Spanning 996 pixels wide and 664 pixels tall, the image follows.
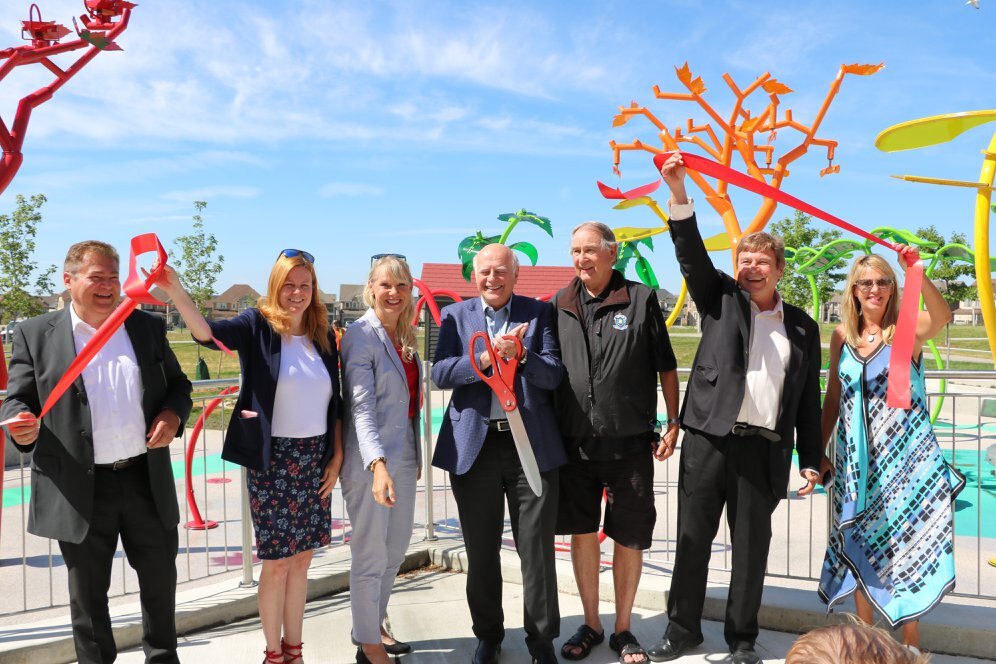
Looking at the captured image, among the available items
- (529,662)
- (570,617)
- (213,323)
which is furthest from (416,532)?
(213,323)

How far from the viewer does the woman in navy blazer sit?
277 cm

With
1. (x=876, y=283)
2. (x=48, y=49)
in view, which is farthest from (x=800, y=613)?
(x=48, y=49)

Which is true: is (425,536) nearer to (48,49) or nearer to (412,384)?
(412,384)

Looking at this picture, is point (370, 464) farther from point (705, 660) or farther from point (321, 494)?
point (705, 660)

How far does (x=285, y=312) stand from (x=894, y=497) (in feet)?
8.35

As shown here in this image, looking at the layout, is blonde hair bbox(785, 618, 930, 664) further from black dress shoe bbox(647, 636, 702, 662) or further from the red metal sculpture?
the red metal sculpture

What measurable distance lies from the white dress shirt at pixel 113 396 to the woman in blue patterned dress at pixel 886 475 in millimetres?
2816

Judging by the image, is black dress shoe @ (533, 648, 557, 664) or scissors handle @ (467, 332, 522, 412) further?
black dress shoe @ (533, 648, 557, 664)

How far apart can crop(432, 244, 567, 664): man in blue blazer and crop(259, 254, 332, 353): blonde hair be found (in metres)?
0.49

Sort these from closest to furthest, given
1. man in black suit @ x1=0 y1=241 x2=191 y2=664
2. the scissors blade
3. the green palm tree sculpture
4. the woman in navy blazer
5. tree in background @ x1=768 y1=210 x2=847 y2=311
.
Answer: man in black suit @ x1=0 y1=241 x2=191 y2=664, the woman in navy blazer, the scissors blade, the green palm tree sculpture, tree in background @ x1=768 y1=210 x2=847 y2=311

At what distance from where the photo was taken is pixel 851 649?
1055mm

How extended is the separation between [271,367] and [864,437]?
2390mm

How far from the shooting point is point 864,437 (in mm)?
3000

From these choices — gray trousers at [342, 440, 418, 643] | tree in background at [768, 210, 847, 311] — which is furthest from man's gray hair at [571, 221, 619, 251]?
tree in background at [768, 210, 847, 311]
